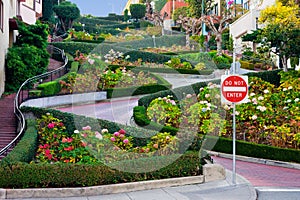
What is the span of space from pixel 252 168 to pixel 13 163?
683 cm

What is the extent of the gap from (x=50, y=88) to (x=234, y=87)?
12.1 m

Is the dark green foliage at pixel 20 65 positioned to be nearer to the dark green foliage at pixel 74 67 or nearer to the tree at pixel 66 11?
the dark green foliage at pixel 74 67

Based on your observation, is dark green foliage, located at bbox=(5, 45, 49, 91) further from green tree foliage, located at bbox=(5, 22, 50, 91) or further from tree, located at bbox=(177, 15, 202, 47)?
tree, located at bbox=(177, 15, 202, 47)

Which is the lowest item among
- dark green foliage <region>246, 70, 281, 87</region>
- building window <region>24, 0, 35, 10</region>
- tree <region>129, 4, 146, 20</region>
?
dark green foliage <region>246, 70, 281, 87</region>

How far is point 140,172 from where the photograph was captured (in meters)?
10.2

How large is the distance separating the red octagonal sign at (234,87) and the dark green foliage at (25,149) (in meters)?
4.97

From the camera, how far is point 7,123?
16031 mm

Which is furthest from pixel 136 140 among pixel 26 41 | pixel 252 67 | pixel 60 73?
pixel 252 67

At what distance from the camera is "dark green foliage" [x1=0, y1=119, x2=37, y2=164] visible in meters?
10.1

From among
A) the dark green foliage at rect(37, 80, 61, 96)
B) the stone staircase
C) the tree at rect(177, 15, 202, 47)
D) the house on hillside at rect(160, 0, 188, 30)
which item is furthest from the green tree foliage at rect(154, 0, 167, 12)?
the stone staircase

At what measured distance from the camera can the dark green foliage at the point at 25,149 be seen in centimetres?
1006

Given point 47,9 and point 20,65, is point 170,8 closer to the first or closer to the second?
point 47,9

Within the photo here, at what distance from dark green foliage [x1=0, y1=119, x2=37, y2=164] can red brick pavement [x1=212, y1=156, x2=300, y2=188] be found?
5.45 metres

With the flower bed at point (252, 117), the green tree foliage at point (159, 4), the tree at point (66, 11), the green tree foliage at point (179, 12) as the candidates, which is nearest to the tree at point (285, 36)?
the flower bed at point (252, 117)
